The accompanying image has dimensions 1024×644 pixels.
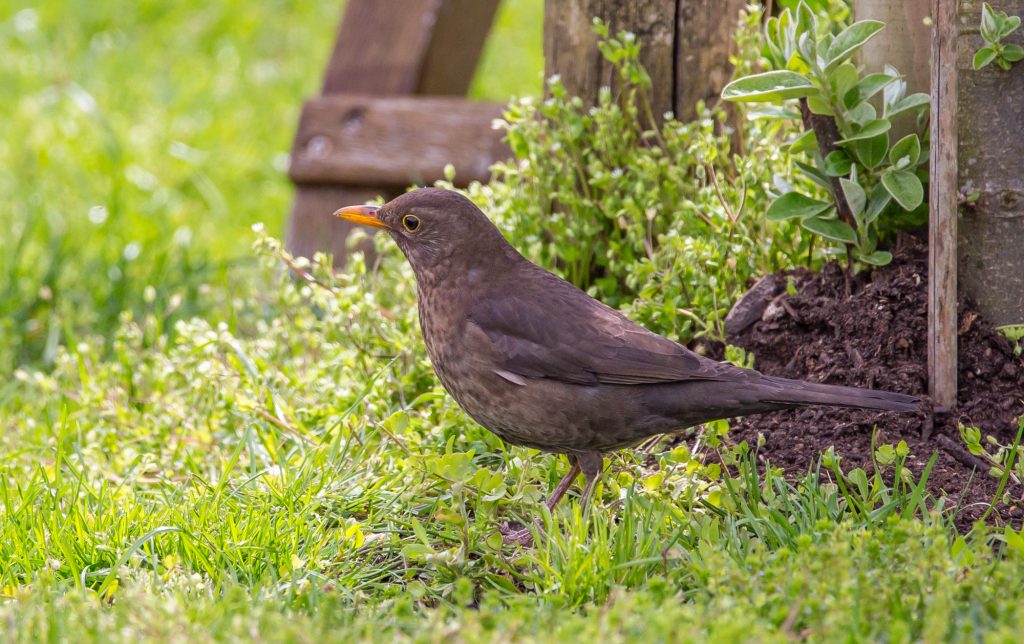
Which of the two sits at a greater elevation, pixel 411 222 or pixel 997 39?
pixel 997 39

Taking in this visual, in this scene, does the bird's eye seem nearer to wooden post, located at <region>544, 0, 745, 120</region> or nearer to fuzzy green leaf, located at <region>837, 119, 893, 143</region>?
wooden post, located at <region>544, 0, 745, 120</region>

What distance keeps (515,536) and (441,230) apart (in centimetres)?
107

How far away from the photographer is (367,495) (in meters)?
4.00

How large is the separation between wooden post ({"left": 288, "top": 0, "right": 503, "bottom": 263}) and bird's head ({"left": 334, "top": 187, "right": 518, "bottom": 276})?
2519 millimetres

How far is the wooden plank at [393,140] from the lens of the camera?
6.66 meters

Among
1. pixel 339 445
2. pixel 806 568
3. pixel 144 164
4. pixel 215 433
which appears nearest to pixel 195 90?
pixel 144 164

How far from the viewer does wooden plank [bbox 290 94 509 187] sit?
6.66 metres

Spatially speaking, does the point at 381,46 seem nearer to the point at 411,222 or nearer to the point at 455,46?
the point at 455,46

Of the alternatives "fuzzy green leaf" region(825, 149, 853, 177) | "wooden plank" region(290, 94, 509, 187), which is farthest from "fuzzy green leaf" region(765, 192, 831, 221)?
"wooden plank" region(290, 94, 509, 187)

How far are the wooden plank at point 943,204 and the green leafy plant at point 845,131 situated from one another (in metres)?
0.13

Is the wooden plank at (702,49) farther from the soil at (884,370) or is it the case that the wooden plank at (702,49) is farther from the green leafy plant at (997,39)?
the green leafy plant at (997,39)

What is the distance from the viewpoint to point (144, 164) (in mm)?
8750

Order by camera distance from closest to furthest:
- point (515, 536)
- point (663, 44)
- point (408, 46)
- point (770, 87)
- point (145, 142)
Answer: point (515, 536) → point (770, 87) → point (663, 44) → point (408, 46) → point (145, 142)

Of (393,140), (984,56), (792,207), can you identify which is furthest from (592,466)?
(393,140)
